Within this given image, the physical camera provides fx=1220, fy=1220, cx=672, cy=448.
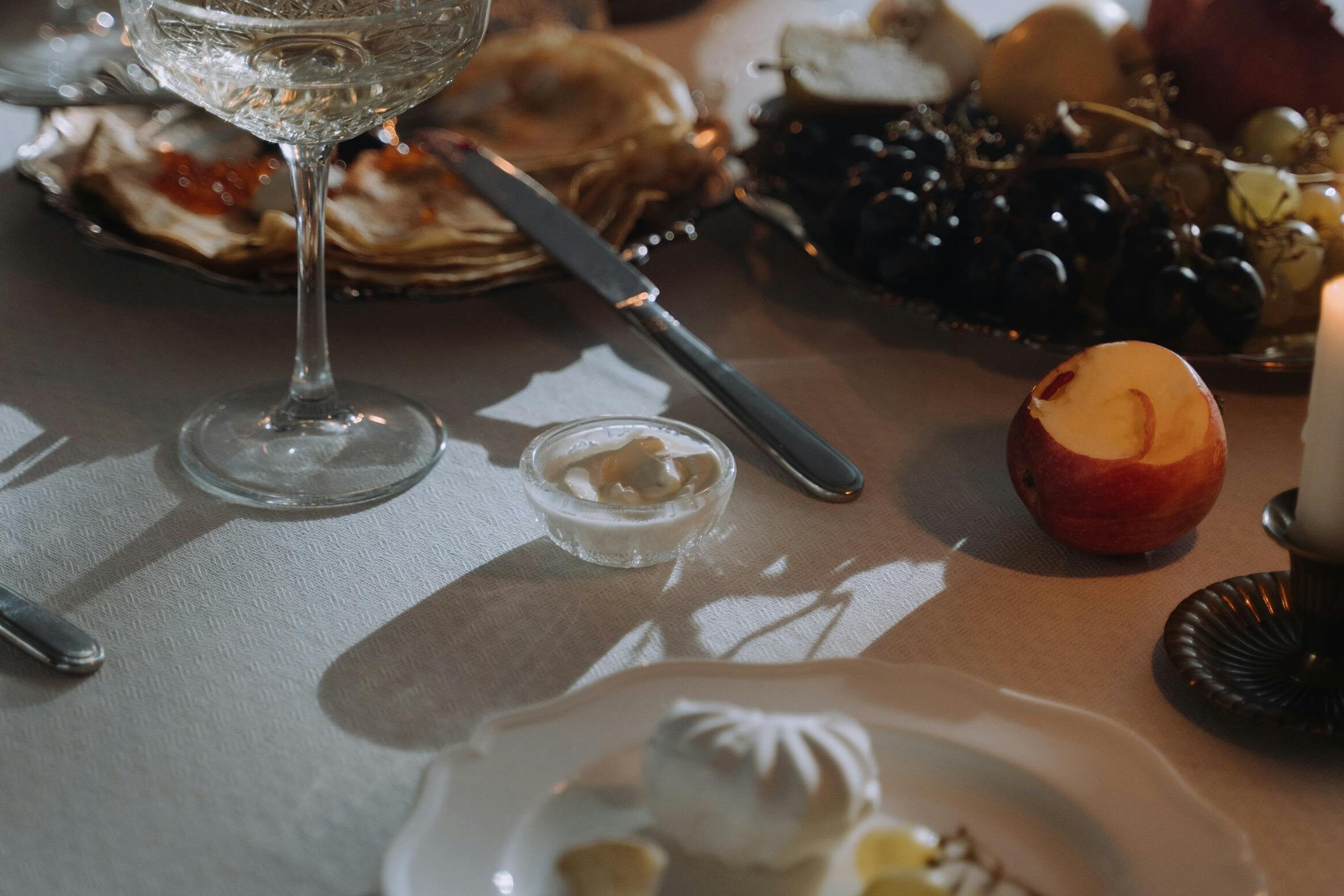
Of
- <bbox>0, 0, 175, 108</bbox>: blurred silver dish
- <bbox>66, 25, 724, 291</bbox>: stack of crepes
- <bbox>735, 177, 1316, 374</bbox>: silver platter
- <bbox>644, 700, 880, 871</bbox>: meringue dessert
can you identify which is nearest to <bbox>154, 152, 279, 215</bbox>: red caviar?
<bbox>66, 25, 724, 291</bbox>: stack of crepes

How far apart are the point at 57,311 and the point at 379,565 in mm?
375

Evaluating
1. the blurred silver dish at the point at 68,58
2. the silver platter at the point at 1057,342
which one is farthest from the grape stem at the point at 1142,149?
the blurred silver dish at the point at 68,58

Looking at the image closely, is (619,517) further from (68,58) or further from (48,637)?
(68,58)

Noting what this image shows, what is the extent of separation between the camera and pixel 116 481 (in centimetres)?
64

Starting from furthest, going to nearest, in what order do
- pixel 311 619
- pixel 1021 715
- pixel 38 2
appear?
1. pixel 38 2
2. pixel 311 619
3. pixel 1021 715

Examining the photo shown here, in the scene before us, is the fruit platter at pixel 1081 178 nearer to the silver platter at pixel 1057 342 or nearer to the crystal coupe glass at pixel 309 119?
the silver platter at pixel 1057 342

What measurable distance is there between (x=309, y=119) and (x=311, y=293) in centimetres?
11

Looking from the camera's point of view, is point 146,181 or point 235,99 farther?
point 146,181

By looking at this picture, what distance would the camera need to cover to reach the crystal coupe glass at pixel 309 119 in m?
0.57

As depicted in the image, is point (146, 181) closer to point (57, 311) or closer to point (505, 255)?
point (57, 311)

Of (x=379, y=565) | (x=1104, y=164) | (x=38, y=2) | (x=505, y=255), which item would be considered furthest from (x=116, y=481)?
(x=38, y=2)

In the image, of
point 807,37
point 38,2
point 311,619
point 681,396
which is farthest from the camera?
point 38,2

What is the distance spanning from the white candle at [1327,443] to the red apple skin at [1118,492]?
8 centimetres

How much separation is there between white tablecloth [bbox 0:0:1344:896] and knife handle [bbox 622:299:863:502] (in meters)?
0.01
